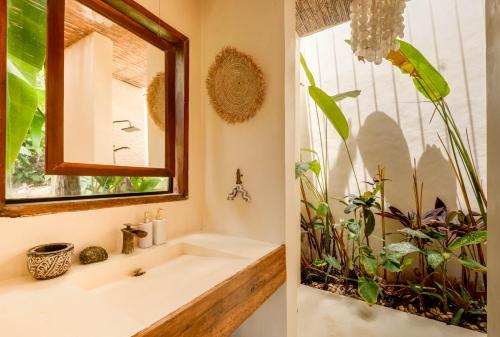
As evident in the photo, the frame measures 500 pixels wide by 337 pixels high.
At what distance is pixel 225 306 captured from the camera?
0.77 m

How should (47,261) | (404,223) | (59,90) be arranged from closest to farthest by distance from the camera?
(47,261) → (59,90) → (404,223)

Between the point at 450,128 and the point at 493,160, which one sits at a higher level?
Result: the point at 450,128

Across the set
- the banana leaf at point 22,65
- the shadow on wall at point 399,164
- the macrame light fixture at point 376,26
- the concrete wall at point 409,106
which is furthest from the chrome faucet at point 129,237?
the shadow on wall at point 399,164

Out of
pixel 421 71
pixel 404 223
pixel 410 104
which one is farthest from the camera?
pixel 410 104

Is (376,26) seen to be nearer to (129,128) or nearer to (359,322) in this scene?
(129,128)

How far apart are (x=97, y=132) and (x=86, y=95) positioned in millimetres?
159

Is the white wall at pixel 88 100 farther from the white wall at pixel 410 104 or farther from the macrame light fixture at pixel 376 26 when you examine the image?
the white wall at pixel 410 104

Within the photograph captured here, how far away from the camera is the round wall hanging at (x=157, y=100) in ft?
4.02

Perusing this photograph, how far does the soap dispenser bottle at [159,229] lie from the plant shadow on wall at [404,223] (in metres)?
1.04

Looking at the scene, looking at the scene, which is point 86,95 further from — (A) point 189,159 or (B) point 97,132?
(A) point 189,159

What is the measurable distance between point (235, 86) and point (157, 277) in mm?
1107

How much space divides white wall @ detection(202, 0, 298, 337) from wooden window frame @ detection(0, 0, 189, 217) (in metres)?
0.18

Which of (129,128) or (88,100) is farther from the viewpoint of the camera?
(129,128)

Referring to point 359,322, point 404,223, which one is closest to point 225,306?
point 359,322
